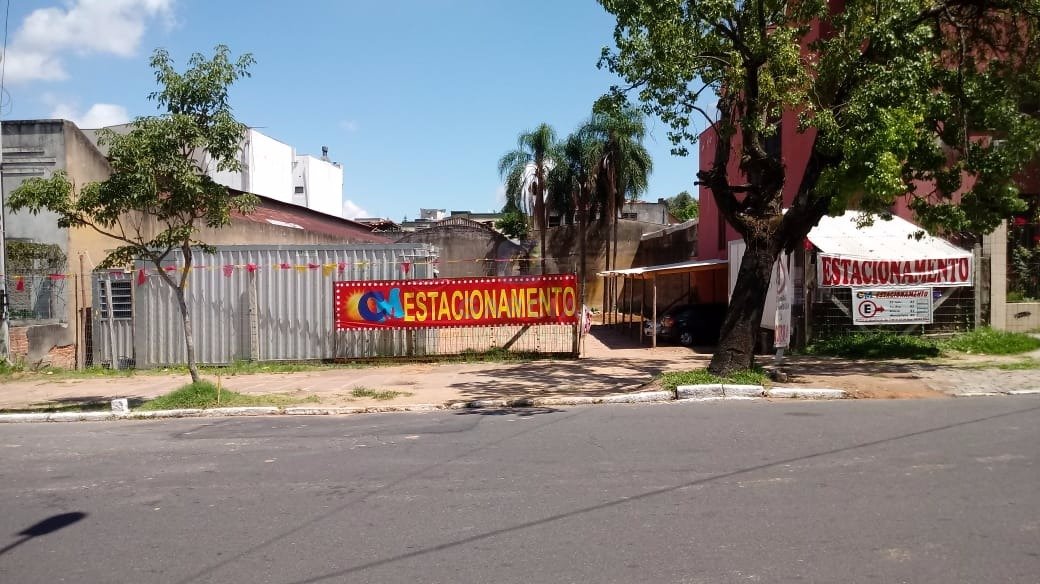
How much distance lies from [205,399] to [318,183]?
138 feet

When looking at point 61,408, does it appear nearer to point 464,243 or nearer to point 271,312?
point 271,312

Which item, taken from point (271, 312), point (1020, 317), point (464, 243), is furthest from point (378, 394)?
point (464, 243)

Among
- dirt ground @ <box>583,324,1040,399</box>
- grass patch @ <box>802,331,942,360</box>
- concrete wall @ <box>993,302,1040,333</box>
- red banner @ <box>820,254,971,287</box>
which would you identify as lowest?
dirt ground @ <box>583,324,1040,399</box>

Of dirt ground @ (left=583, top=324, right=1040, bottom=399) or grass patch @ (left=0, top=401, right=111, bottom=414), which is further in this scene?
grass patch @ (left=0, top=401, right=111, bottom=414)

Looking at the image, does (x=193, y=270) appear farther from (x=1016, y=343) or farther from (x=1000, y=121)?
(x=1016, y=343)

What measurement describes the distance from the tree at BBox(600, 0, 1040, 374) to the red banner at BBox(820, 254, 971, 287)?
3230 mm

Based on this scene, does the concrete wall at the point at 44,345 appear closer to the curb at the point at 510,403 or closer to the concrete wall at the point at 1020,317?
the curb at the point at 510,403

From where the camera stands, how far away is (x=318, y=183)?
52.4 m

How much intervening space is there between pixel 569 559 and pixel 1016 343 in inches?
607

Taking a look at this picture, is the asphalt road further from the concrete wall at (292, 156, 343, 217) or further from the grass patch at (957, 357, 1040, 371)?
the concrete wall at (292, 156, 343, 217)

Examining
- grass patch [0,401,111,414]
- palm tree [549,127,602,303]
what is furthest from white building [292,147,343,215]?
grass patch [0,401,111,414]

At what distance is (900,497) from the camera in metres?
6.17

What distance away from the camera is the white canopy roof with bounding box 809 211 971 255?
16891mm

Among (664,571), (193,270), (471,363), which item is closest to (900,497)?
(664,571)
